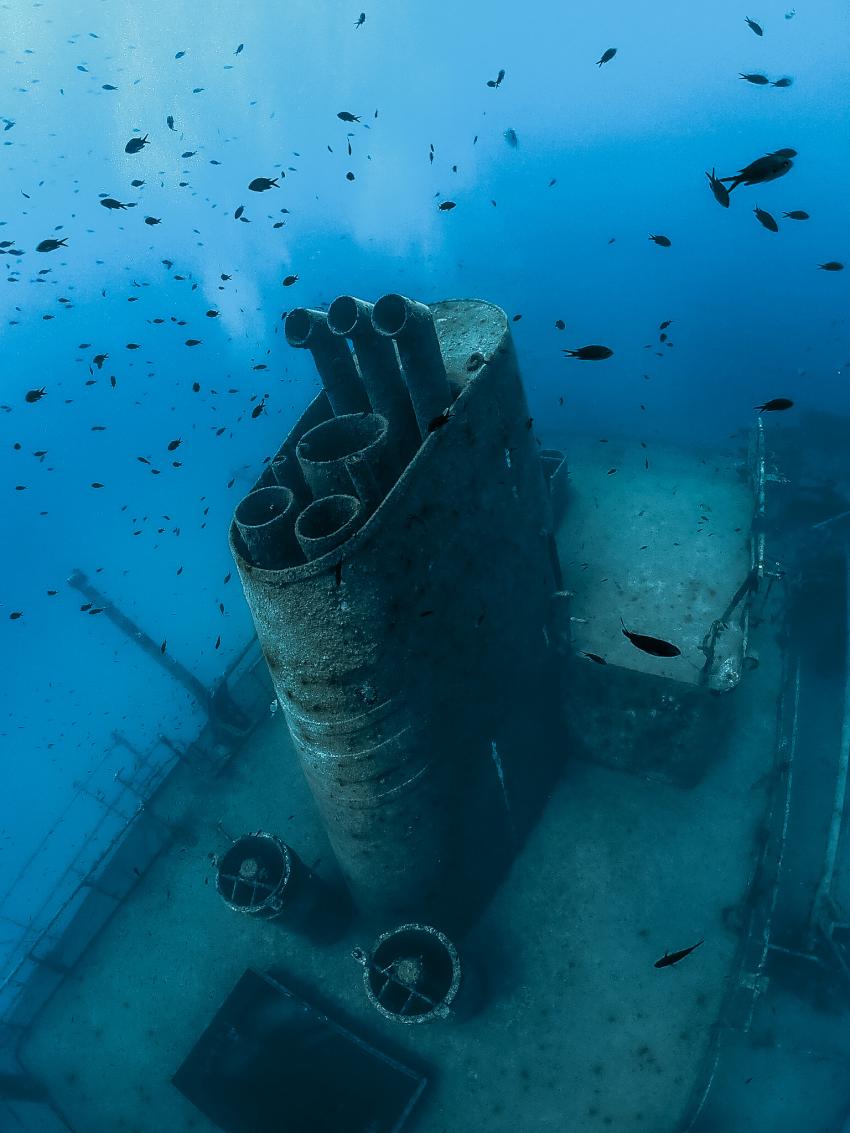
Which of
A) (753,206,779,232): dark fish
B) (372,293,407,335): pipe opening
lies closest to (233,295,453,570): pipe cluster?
(372,293,407,335): pipe opening

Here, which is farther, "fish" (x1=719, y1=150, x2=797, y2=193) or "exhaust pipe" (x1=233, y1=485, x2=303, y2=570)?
"exhaust pipe" (x1=233, y1=485, x2=303, y2=570)

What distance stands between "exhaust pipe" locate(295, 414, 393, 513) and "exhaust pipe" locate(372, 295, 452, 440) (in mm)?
408

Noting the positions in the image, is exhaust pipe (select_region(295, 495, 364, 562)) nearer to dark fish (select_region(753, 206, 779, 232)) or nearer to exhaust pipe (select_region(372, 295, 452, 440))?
exhaust pipe (select_region(372, 295, 452, 440))

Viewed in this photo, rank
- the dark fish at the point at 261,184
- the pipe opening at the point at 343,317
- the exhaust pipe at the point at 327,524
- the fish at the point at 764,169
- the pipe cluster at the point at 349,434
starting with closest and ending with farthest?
1. the fish at the point at 764,169
2. the exhaust pipe at the point at 327,524
3. the pipe cluster at the point at 349,434
4. the pipe opening at the point at 343,317
5. the dark fish at the point at 261,184

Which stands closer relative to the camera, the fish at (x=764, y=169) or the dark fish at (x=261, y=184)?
the fish at (x=764, y=169)

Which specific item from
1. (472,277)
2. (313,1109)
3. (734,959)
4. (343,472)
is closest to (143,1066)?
(313,1109)

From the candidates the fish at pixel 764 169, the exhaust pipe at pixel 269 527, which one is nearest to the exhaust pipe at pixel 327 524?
the exhaust pipe at pixel 269 527

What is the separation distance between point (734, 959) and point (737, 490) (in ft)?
26.8

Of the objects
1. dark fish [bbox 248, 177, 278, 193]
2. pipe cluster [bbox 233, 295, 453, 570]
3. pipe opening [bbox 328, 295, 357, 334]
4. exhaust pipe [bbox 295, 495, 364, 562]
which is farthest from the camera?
dark fish [bbox 248, 177, 278, 193]

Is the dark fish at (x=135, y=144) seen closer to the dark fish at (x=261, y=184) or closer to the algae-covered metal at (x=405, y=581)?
the dark fish at (x=261, y=184)

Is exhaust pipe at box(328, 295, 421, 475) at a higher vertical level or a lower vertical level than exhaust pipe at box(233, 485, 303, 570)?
higher

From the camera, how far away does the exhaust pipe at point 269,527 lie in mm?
5016

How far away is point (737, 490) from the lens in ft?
39.3

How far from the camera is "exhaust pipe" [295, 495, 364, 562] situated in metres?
4.77
